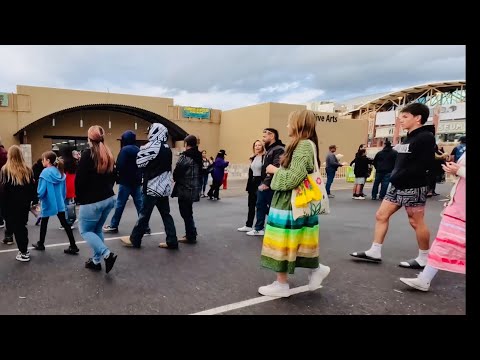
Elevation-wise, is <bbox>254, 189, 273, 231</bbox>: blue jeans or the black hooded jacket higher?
the black hooded jacket

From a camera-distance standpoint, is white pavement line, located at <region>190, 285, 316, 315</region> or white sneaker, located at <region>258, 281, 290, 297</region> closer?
white pavement line, located at <region>190, 285, 316, 315</region>

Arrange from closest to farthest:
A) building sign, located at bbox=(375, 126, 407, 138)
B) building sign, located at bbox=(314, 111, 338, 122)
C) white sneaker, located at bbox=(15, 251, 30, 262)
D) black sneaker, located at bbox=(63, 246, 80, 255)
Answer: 1. white sneaker, located at bbox=(15, 251, 30, 262)
2. black sneaker, located at bbox=(63, 246, 80, 255)
3. building sign, located at bbox=(314, 111, 338, 122)
4. building sign, located at bbox=(375, 126, 407, 138)

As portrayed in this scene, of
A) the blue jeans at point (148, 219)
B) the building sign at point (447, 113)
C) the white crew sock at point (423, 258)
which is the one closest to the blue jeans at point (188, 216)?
the blue jeans at point (148, 219)

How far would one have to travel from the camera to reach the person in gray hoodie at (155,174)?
15.1ft

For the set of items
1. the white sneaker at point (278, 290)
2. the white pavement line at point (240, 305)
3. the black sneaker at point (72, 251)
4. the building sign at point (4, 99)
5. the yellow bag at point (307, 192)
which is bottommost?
the white pavement line at point (240, 305)

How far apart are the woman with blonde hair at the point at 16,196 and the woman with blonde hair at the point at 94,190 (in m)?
1.13

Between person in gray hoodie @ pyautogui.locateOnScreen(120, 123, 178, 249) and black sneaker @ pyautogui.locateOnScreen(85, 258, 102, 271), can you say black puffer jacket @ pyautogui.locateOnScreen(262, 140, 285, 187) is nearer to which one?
person in gray hoodie @ pyautogui.locateOnScreen(120, 123, 178, 249)

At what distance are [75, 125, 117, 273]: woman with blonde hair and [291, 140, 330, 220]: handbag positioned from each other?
2.22 m

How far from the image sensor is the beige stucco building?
750 inches

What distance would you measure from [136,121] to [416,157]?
2282 centimetres

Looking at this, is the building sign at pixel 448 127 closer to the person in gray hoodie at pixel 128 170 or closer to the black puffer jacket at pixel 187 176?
the black puffer jacket at pixel 187 176

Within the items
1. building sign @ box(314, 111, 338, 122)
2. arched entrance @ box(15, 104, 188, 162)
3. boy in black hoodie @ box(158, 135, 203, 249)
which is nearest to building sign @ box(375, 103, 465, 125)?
building sign @ box(314, 111, 338, 122)

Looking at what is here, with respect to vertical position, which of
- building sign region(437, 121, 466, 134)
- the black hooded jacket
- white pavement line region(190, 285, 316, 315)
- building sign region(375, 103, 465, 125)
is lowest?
white pavement line region(190, 285, 316, 315)
